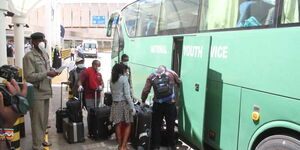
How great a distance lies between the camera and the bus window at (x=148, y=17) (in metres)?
6.33

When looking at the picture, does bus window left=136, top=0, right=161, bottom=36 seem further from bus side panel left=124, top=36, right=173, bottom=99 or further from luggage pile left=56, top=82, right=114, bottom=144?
luggage pile left=56, top=82, right=114, bottom=144

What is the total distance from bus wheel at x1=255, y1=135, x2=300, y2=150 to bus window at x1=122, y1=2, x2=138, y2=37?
5.31 m

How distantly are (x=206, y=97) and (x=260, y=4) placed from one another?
1.64 metres

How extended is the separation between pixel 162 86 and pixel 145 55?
2.24 m

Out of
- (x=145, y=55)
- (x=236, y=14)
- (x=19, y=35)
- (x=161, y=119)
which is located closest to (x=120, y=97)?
(x=161, y=119)

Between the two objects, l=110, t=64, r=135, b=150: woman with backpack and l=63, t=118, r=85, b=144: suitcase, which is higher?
l=110, t=64, r=135, b=150: woman with backpack

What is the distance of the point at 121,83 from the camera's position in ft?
15.5

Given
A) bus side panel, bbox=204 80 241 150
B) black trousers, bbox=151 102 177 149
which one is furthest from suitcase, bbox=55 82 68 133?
bus side panel, bbox=204 80 241 150

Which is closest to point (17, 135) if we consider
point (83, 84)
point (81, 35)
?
point (83, 84)

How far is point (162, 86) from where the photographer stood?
4.70 meters

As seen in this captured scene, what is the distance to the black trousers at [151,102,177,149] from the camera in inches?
193

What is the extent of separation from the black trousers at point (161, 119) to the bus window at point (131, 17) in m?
3.37

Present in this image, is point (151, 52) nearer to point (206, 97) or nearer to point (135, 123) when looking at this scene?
point (135, 123)

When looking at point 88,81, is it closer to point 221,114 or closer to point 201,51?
point 201,51
